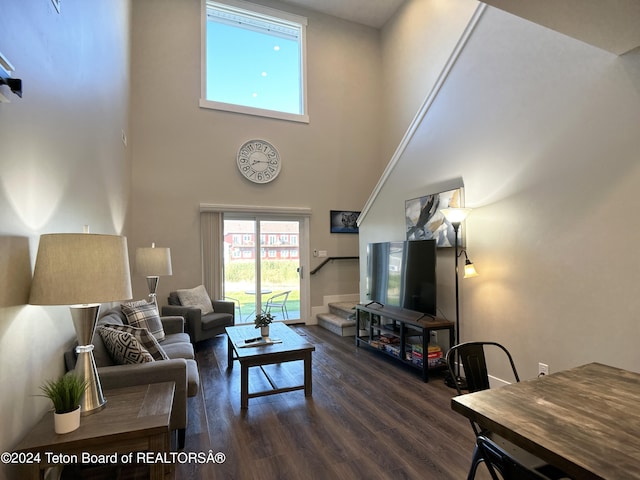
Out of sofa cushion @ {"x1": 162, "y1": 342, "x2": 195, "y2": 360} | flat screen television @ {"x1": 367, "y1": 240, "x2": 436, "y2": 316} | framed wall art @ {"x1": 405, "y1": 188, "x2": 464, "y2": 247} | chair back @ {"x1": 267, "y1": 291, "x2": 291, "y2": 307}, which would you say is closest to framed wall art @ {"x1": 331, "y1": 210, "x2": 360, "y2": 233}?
chair back @ {"x1": 267, "y1": 291, "x2": 291, "y2": 307}

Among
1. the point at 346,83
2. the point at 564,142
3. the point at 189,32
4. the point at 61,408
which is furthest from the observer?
the point at 346,83

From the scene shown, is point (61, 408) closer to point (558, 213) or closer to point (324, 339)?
point (558, 213)

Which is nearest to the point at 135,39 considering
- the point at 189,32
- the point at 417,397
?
the point at 189,32

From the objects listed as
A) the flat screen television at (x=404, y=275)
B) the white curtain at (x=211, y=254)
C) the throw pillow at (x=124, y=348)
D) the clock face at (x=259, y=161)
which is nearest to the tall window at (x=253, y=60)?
the clock face at (x=259, y=161)

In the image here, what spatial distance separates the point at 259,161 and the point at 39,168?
14.5ft

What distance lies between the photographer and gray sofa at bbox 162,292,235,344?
452 cm

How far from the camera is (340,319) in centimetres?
571

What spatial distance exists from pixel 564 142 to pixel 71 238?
3.28 m

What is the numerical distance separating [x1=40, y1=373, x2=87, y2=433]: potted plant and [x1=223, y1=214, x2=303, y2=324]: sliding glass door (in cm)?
421

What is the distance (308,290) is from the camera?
20.5 feet

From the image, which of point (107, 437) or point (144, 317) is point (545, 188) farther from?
point (144, 317)

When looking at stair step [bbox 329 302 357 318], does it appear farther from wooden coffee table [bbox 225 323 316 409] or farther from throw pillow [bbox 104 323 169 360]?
throw pillow [bbox 104 323 169 360]

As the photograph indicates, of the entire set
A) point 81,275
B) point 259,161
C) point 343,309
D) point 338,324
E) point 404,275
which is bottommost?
point 338,324

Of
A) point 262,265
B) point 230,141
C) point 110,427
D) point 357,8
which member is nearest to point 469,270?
point 110,427
